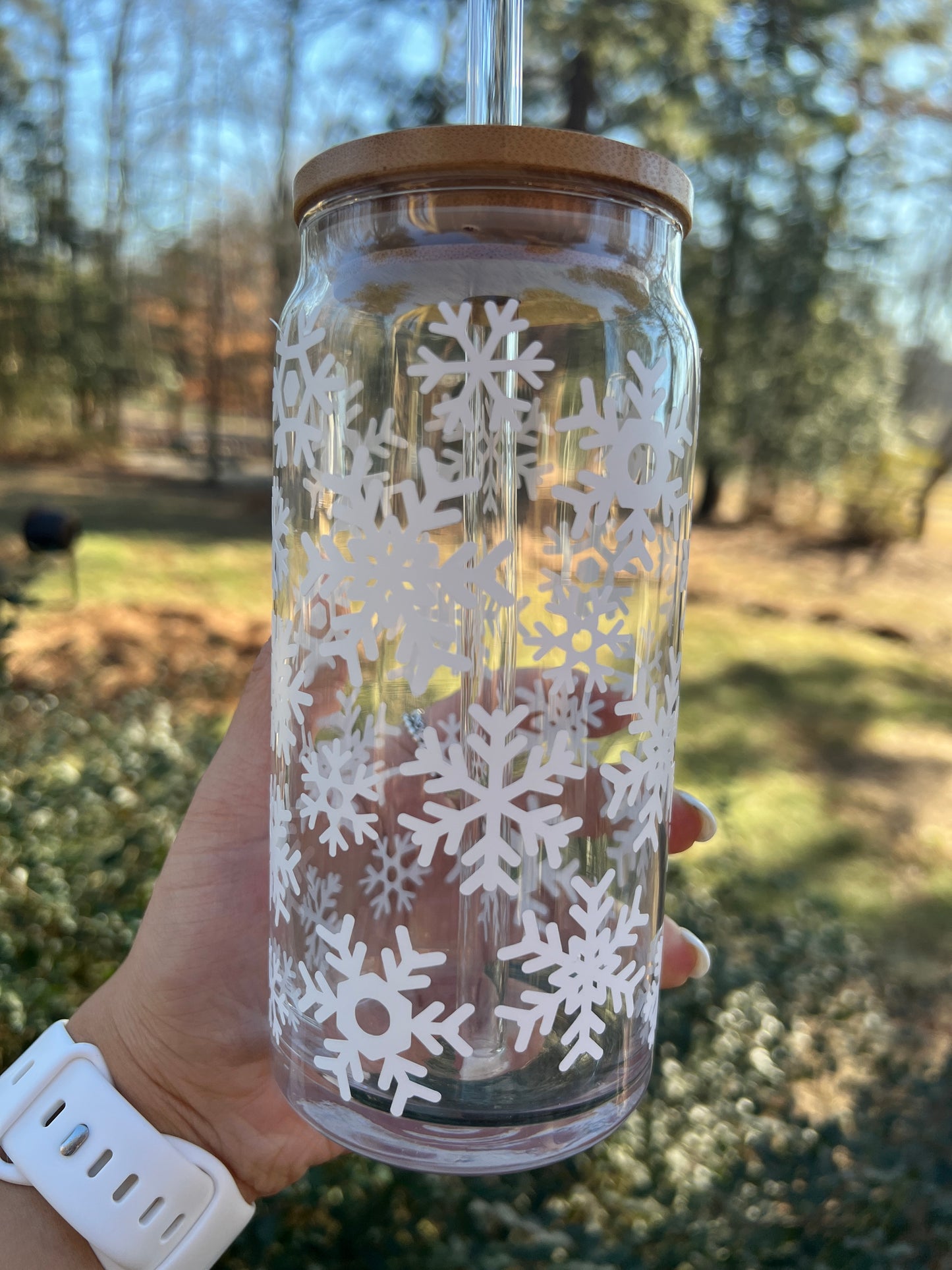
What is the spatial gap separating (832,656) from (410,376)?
212 inches

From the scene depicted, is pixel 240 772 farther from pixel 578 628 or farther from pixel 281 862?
pixel 578 628

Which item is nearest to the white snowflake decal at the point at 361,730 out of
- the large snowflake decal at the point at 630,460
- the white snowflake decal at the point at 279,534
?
the white snowflake decal at the point at 279,534

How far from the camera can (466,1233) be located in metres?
1.19

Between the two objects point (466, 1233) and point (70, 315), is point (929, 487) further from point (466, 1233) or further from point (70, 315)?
point (466, 1233)

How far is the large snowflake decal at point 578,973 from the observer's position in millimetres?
729

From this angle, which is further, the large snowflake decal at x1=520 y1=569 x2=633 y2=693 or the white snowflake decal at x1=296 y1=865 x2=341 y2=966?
the white snowflake decal at x1=296 y1=865 x2=341 y2=966

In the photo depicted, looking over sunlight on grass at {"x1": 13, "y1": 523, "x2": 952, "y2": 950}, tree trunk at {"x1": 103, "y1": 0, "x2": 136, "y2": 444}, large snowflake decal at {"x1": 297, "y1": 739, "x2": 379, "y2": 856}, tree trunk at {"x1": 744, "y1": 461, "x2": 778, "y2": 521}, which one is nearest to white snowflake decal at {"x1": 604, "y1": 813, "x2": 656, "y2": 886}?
large snowflake decal at {"x1": 297, "y1": 739, "x2": 379, "y2": 856}

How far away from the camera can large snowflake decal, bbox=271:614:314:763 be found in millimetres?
795

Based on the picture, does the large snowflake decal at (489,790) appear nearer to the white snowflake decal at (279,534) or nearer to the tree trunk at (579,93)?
the white snowflake decal at (279,534)

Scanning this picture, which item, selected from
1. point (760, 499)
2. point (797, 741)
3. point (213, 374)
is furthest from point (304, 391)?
point (760, 499)

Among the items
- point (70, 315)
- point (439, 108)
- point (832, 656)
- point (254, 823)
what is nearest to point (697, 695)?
point (832, 656)

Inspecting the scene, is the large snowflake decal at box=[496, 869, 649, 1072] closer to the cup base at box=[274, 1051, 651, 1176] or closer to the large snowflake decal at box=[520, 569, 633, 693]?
the cup base at box=[274, 1051, 651, 1176]

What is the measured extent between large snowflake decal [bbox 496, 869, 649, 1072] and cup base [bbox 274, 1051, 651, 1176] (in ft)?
0.17

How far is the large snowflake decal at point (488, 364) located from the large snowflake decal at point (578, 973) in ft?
1.22
